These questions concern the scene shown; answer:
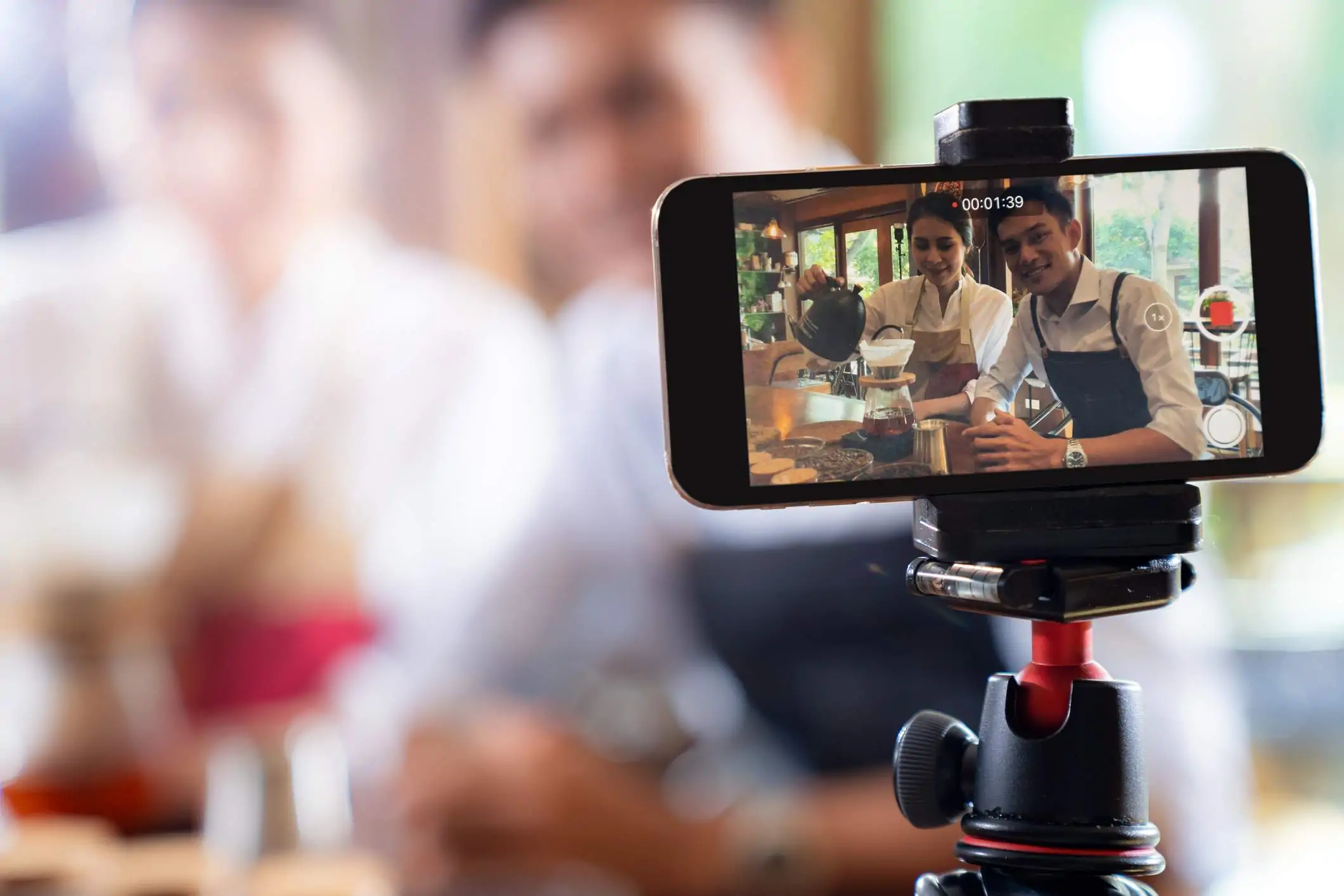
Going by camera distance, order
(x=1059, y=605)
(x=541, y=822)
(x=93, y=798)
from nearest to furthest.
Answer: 1. (x=1059, y=605)
2. (x=93, y=798)
3. (x=541, y=822)

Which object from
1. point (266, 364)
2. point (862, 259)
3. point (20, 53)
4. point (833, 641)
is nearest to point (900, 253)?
point (862, 259)

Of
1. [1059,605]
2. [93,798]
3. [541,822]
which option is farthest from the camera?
[541,822]

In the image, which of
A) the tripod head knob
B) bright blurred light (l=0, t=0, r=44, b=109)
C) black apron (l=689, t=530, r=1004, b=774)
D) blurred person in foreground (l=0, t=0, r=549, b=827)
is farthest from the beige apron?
bright blurred light (l=0, t=0, r=44, b=109)

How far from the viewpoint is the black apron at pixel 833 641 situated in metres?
1.02

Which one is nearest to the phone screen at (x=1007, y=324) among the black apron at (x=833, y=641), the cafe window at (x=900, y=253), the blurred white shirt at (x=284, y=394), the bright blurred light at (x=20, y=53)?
the cafe window at (x=900, y=253)

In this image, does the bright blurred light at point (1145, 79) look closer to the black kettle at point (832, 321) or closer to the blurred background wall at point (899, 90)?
the blurred background wall at point (899, 90)

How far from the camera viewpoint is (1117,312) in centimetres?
32

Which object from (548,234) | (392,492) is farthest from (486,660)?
(548,234)

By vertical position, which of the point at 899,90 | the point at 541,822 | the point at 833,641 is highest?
the point at 899,90

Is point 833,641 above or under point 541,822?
above

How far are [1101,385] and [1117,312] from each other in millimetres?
Result: 22

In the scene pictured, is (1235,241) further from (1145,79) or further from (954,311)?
(1145,79)

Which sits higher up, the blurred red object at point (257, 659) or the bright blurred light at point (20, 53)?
the bright blurred light at point (20, 53)

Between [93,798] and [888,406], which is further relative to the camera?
[93,798]
